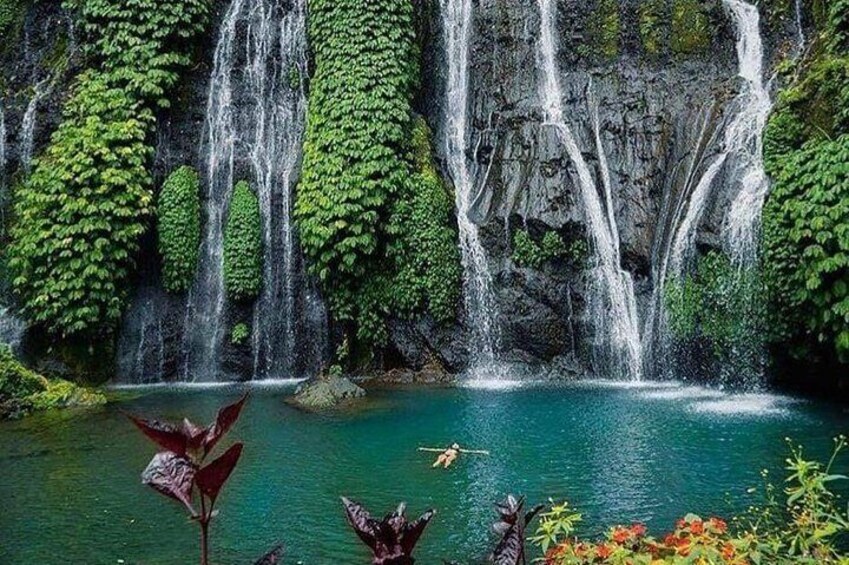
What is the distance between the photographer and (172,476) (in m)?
2.11

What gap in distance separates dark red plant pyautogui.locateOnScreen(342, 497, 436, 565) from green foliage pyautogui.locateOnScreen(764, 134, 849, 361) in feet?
31.3

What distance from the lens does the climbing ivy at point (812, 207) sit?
10.4 metres

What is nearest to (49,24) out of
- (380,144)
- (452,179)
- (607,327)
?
(380,144)

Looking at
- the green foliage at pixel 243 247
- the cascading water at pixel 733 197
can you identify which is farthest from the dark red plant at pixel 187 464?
the green foliage at pixel 243 247

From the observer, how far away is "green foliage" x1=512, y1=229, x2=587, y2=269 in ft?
50.3

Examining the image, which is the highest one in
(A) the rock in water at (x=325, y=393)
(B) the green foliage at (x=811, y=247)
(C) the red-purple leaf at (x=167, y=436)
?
(B) the green foliage at (x=811, y=247)

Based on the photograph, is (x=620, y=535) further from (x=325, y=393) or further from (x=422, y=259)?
(x=422, y=259)

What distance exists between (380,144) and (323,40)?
3.10m

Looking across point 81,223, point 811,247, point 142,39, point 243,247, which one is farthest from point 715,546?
point 142,39

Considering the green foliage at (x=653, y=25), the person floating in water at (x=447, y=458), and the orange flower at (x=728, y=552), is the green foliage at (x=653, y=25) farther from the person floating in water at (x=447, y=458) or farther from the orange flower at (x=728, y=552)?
the orange flower at (x=728, y=552)

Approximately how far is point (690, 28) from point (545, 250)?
5.91m

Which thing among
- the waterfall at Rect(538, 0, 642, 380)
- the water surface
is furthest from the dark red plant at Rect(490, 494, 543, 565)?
the waterfall at Rect(538, 0, 642, 380)

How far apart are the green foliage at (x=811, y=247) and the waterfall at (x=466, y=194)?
5403 millimetres

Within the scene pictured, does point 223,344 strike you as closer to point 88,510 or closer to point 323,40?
point 323,40
